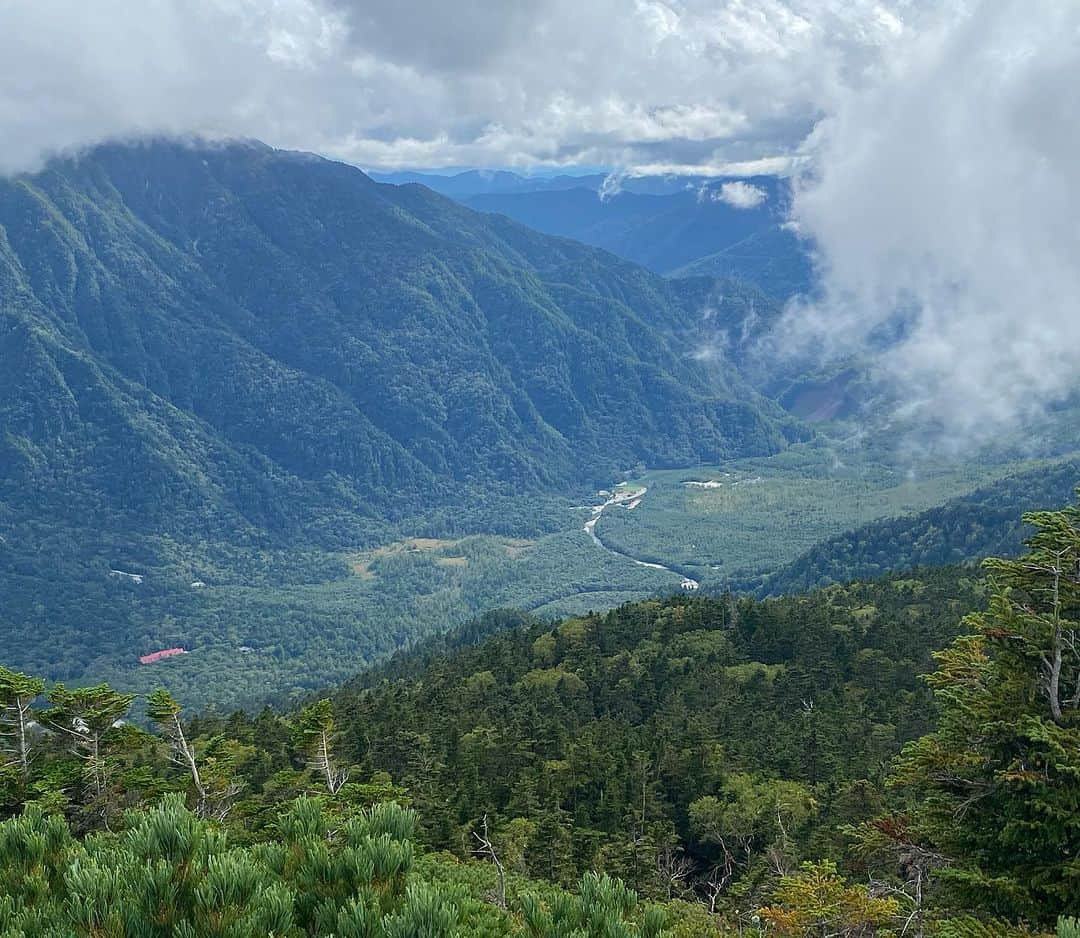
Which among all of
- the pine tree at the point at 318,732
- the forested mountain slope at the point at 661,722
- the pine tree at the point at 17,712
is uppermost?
the pine tree at the point at 17,712

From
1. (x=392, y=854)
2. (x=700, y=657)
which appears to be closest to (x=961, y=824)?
(x=392, y=854)

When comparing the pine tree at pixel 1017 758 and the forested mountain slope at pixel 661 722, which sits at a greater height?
the pine tree at pixel 1017 758

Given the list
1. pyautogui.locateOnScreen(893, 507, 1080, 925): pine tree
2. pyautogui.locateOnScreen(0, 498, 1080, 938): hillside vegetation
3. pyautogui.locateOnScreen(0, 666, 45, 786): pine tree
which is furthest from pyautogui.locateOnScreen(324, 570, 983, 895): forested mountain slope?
pyautogui.locateOnScreen(893, 507, 1080, 925): pine tree

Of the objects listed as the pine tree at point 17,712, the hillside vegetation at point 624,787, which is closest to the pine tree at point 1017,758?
the hillside vegetation at point 624,787

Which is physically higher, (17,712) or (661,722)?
(17,712)

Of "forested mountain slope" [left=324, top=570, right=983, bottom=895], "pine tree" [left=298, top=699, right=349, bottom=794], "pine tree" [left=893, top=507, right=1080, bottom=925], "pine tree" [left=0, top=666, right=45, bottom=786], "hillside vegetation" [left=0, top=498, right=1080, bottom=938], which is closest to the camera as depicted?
"hillside vegetation" [left=0, top=498, right=1080, bottom=938]

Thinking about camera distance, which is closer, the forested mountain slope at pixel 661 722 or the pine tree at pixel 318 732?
the pine tree at pixel 318 732

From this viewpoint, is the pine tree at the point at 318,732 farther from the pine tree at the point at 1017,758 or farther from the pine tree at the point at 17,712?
the pine tree at the point at 1017,758

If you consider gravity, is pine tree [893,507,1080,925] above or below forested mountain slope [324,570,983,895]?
above

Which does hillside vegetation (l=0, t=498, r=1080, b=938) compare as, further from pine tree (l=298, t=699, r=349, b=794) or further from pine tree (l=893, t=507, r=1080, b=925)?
pine tree (l=298, t=699, r=349, b=794)

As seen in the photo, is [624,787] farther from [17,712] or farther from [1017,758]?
[1017,758]

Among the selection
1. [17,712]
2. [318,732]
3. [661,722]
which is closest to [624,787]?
[661,722]
